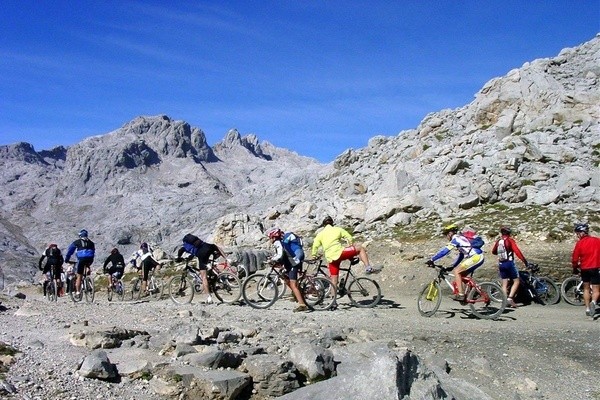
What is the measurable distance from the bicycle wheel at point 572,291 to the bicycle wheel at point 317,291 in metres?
8.19

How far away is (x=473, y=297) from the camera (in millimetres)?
14883

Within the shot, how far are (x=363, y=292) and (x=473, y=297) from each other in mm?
3438

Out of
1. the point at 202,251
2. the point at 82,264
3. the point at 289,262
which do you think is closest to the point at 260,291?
the point at 289,262

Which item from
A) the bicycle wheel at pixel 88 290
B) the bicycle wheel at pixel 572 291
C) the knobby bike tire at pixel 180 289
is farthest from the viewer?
the bicycle wheel at pixel 88 290

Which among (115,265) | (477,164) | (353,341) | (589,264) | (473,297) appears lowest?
(353,341)

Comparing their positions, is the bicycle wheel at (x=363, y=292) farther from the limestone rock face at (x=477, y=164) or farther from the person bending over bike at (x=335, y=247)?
the limestone rock face at (x=477, y=164)

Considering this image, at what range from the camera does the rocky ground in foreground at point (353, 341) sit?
784cm

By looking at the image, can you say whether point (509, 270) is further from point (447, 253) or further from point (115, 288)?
point (115, 288)

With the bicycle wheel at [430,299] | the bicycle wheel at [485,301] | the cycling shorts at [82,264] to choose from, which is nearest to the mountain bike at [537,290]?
the bicycle wheel at [485,301]

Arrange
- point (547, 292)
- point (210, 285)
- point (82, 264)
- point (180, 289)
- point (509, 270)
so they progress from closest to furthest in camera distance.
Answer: point (509, 270) → point (547, 292) → point (210, 285) → point (180, 289) → point (82, 264)

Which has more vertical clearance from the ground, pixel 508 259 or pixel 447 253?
pixel 447 253

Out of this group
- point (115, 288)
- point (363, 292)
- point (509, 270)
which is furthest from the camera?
point (115, 288)

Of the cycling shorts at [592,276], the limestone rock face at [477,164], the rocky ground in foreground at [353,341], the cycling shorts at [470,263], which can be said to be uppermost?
the limestone rock face at [477,164]

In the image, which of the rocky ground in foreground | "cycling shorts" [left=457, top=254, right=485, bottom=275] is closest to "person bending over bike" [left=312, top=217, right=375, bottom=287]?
the rocky ground in foreground
